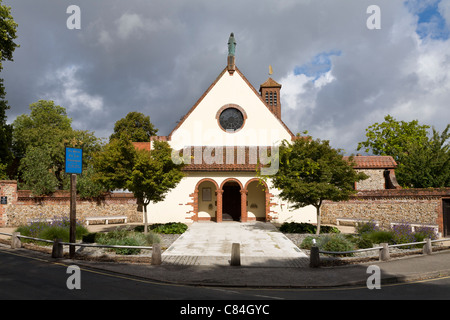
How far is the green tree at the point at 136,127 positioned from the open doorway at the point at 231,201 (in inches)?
809

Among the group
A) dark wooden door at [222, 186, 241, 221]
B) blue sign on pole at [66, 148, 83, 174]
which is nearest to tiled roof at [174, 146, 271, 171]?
dark wooden door at [222, 186, 241, 221]

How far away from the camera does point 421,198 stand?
20859 mm

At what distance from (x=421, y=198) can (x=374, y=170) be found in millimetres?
6724

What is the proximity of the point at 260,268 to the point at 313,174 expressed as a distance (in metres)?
8.48

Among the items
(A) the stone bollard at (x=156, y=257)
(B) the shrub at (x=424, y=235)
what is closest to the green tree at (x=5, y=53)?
(A) the stone bollard at (x=156, y=257)

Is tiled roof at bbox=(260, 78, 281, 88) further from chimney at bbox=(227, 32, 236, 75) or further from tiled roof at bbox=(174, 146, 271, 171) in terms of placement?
tiled roof at bbox=(174, 146, 271, 171)

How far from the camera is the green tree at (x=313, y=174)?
17641 millimetres

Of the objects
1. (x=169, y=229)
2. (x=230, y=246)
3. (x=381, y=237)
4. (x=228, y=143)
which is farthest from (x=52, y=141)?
(x=381, y=237)

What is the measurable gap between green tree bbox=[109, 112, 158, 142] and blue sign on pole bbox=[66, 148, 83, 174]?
2959cm

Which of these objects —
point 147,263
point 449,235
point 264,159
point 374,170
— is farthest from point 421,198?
point 147,263

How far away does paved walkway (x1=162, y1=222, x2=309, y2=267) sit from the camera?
1230 centimetres

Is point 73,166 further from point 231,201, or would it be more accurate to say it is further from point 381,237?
point 231,201
